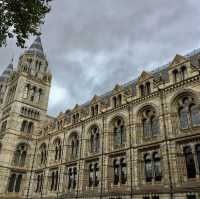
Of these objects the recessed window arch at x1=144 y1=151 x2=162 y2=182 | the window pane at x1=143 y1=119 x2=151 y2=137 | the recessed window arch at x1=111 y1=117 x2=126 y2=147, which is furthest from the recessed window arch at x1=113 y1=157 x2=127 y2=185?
the window pane at x1=143 y1=119 x2=151 y2=137

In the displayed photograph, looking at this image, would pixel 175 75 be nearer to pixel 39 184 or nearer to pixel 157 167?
pixel 157 167

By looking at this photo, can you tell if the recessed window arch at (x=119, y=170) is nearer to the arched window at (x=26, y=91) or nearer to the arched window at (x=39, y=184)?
the arched window at (x=39, y=184)

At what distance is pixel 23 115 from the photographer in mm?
49281

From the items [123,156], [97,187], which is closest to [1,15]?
[123,156]

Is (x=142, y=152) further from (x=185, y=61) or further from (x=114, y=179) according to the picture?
(x=185, y=61)

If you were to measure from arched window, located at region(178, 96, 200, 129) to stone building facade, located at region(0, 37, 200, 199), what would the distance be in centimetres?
10

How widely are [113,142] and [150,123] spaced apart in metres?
6.20

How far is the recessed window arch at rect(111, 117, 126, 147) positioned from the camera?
1243 inches

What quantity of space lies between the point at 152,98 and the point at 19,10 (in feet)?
62.5

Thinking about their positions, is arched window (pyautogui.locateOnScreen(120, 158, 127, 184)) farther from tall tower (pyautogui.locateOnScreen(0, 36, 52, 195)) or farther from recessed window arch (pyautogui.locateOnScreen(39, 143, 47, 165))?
tall tower (pyautogui.locateOnScreen(0, 36, 52, 195))

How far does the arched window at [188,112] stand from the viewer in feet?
81.0

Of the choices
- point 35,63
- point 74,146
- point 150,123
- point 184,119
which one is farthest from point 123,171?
point 35,63

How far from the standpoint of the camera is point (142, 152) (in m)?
27.7

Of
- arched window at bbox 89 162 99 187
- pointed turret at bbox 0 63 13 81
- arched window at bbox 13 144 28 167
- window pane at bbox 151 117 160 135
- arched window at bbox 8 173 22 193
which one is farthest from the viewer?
pointed turret at bbox 0 63 13 81
